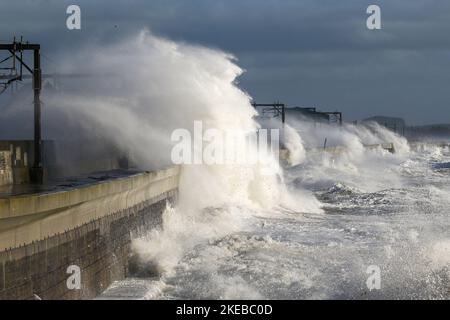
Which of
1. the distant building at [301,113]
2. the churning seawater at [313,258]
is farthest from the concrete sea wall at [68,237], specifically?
the distant building at [301,113]

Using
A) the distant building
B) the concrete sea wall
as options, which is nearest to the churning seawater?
the concrete sea wall

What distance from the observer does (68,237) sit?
13977 millimetres

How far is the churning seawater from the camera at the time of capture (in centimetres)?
1486

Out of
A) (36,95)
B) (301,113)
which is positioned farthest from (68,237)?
(301,113)

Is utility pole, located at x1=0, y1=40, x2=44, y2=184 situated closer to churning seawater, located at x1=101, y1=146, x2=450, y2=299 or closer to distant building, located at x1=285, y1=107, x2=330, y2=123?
churning seawater, located at x1=101, y1=146, x2=450, y2=299

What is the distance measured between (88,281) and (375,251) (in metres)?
7.02

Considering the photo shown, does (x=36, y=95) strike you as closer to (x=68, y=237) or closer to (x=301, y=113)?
(x=68, y=237)

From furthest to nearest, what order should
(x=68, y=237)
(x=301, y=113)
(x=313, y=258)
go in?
(x=301, y=113) → (x=313, y=258) → (x=68, y=237)

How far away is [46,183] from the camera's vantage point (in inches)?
712

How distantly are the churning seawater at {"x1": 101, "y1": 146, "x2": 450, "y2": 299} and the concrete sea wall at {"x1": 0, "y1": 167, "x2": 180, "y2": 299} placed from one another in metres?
0.54

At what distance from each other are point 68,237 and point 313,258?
19.4ft

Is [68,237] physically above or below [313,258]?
above

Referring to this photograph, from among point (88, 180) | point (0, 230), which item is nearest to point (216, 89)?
point (88, 180)

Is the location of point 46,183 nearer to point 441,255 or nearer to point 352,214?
point 441,255
